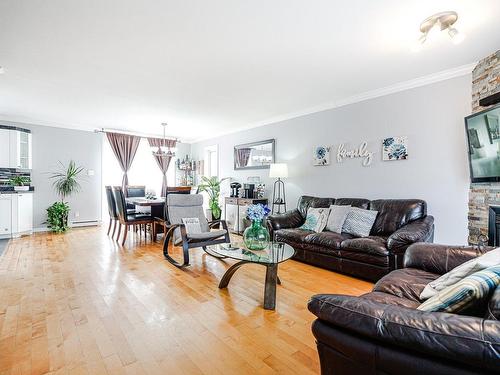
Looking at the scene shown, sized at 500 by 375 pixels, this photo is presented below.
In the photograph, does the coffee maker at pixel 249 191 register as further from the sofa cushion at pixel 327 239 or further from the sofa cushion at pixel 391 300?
the sofa cushion at pixel 391 300

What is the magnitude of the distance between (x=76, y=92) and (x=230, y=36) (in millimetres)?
2902

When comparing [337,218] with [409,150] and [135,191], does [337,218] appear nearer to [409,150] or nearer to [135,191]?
[409,150]

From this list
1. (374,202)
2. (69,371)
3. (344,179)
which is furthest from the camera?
(344,179)

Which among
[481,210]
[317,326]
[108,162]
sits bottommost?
[317,326]

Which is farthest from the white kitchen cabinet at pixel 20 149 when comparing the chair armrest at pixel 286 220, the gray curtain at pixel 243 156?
the chair armrest at pixel 286 220

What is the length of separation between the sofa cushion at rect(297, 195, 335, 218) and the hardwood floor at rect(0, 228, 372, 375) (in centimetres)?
104

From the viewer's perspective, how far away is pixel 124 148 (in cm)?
677

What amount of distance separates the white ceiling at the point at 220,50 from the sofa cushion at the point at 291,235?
81.8 inches

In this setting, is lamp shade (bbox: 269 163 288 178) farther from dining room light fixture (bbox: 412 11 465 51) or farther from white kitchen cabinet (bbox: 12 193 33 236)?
white kitchen cabinet (bbox: 12 193 33 236)

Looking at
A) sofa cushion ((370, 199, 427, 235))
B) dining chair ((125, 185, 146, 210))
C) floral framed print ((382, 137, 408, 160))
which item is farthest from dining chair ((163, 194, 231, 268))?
dining chair ((125, 185, 146, 210))

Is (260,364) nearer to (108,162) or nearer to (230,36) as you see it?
(230,36)

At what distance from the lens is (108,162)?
21.9ft

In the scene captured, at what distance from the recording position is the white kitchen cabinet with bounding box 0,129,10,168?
16.8ft

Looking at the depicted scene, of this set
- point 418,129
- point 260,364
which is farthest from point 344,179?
point 260,364
